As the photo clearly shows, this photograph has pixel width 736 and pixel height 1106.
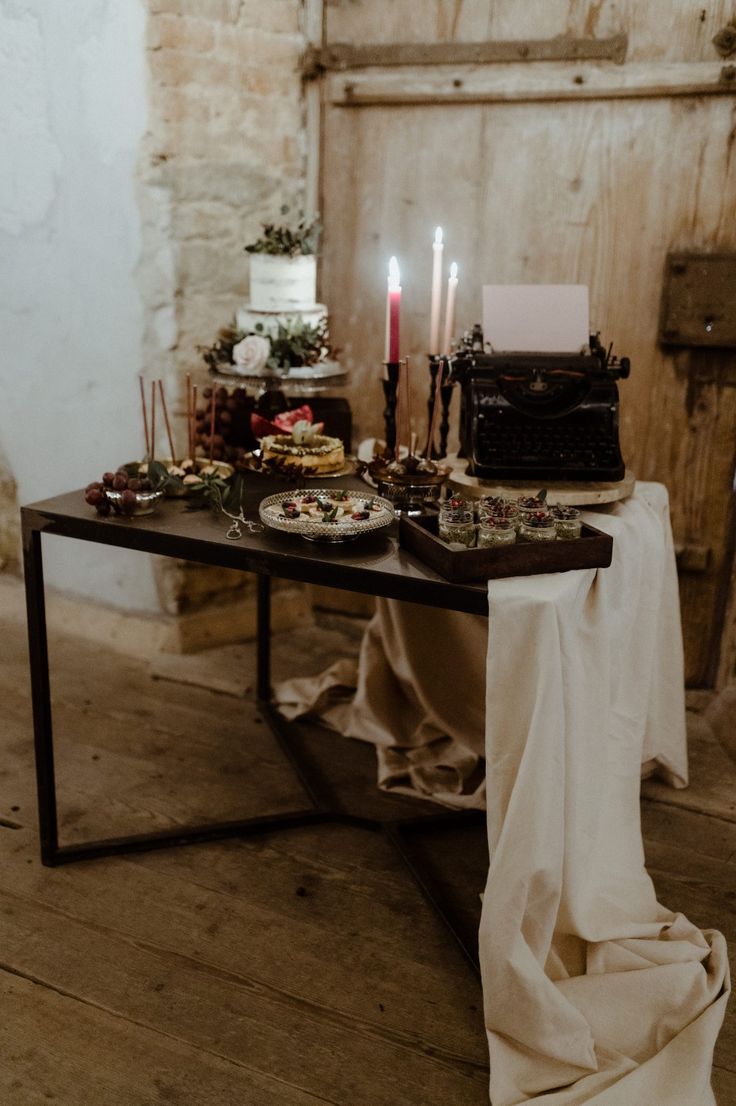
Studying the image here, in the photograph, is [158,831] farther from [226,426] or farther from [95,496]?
[226,426]

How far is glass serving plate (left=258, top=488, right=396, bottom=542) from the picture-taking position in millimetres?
1990

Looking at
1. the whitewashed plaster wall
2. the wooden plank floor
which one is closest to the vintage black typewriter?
the wooden plank floor

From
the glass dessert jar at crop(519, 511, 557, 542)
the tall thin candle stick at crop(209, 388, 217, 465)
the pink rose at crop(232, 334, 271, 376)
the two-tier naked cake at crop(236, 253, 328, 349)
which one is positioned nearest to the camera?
the glass dessert jar at crop(519, 511, 557, 542)

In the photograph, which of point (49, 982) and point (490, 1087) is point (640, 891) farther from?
point (49, 982)

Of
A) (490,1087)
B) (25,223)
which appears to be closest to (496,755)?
(490,1087)

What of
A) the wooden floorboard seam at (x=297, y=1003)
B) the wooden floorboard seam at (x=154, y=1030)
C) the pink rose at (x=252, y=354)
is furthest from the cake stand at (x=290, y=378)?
the wooden floorboard seam at (x=154, y=1030)

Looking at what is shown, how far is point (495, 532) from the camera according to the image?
1.83 metres

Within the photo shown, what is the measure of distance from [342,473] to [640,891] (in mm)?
1208

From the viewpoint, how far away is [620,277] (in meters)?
3.05

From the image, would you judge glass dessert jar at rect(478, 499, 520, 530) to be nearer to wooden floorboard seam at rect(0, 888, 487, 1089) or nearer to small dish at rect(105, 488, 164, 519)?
small dish at rect(105, 488, 164, 519)

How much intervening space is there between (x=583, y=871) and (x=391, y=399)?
1120 mm

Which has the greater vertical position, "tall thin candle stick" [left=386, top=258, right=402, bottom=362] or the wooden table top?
"tall thin candle stick" [left=386, top=258, right=402, bottom=362]

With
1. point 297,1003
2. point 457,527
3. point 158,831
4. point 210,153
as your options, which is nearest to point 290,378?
point 210,153

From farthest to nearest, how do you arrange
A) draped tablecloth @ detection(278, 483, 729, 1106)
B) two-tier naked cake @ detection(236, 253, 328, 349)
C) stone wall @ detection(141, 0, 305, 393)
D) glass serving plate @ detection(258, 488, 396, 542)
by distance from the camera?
stone wall @ detection(141, 0, 305, 393)
two-tier naked cake @ detection(236, 253, 328, 349)
glass serving plate @ detection(258, 488, 396, 542)
draped tablecloth @ detection(278, 483, 729, 1106)
